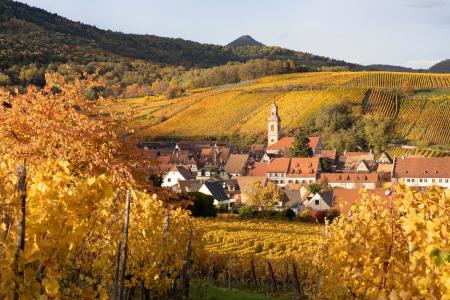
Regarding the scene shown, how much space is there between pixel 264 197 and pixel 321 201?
219 inches

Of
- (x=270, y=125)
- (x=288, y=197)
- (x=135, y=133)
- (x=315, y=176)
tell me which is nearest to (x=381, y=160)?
(x=315, y=176)

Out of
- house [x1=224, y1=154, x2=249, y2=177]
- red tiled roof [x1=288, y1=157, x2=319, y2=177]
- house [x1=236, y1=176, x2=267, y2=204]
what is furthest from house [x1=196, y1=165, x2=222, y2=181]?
house [x1=236, y1=176, x2=267, y2=204]

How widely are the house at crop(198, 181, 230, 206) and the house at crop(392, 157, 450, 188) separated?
924 inches

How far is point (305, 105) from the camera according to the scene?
354 feet

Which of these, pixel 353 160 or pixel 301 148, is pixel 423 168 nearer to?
pixel 353 160

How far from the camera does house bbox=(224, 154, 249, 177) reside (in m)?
81.2

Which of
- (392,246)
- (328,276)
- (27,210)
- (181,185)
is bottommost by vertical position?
(181,185)

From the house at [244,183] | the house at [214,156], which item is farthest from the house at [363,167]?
the house at [214,156]

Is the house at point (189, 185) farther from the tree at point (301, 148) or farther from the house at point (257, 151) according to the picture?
the house at point (257, 151)

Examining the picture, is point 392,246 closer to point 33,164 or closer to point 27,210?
point 27,210

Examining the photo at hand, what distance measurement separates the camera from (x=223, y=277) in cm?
2394

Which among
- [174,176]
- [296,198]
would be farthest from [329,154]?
[296,198]

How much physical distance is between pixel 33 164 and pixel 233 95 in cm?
11240

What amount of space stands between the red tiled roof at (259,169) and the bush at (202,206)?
96.6 ft
